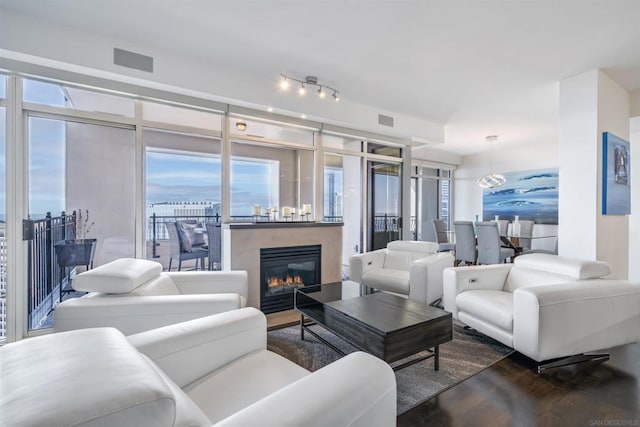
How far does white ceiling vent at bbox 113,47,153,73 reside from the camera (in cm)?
299

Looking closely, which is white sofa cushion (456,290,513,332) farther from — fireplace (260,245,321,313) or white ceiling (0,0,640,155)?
white ceiling (0,0,640,155)

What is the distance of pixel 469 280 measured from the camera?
300cm

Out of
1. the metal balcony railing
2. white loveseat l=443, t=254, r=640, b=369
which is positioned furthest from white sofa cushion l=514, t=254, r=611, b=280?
the metal balcony railing

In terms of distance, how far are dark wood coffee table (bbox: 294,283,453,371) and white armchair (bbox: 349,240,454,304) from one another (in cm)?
76

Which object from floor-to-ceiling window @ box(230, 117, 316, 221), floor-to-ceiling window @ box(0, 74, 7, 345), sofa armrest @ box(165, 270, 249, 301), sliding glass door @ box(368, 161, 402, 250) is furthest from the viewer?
sliding glass door @ box(368, 161, 402, 250)

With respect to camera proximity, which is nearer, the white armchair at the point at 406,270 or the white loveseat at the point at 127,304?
the white loveseat at the point at 127,304

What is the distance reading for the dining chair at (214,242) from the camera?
154 inches

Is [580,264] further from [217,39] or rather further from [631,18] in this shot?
[217,39]

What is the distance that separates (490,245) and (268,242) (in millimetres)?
3759

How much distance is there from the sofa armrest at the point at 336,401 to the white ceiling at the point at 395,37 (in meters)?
2.63

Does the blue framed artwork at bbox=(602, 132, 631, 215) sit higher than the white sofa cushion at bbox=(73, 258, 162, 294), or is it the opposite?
the blue framed artwork at bbox=(602, 132, 631, 215)

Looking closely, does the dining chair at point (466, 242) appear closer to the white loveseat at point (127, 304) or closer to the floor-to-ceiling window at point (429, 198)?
the floor-to-ceiling window at point (429, 198)

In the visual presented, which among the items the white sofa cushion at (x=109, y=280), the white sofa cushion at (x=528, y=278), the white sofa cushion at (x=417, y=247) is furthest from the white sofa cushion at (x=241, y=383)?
the white sofa cushion at (x=417, y=247)

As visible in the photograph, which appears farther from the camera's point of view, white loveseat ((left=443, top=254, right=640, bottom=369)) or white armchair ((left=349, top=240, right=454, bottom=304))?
white armchair ((left=349, top=240, right=454, bottom=304))
